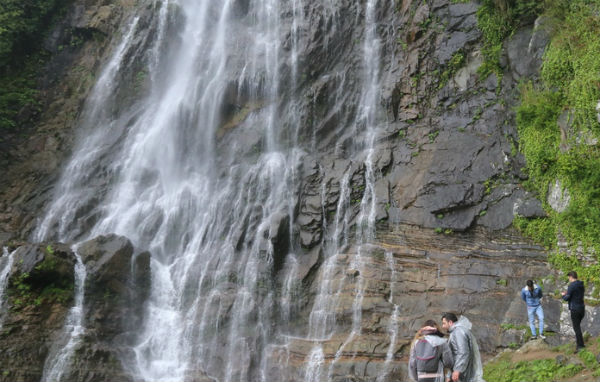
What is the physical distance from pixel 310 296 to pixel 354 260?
167cm

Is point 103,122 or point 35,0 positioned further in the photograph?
point 35,0

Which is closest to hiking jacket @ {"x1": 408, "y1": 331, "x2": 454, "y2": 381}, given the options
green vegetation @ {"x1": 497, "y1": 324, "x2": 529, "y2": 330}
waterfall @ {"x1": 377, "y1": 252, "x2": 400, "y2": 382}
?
waterfall @ {"x1": 377, "y1": 252, "x2": 400, "y2": 382}

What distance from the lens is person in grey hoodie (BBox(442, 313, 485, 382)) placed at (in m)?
5.49

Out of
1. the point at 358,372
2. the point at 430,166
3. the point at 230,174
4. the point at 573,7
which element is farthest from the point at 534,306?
the point at 230,174

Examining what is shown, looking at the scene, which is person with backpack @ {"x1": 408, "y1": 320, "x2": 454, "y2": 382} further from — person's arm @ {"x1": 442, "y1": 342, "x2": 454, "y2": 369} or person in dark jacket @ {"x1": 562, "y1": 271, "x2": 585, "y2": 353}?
person in dark jacket @ {"x1": 562, "y1": 271, "x2": 585, "y2": 353}

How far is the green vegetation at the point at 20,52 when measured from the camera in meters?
21.2

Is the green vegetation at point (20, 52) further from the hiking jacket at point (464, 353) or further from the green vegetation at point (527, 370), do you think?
the hiking jacket at point (464, 353)

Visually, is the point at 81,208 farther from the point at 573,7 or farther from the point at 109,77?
the point at 573,7

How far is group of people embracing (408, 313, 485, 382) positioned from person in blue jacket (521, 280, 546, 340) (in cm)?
506

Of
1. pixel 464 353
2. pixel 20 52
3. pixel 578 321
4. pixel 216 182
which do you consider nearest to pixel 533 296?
pixel 578 321

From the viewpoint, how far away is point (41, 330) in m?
12.9

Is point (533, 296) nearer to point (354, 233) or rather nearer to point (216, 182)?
point (354, 233)

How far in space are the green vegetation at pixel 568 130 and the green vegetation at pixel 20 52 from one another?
20232 mm

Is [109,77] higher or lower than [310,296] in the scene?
higher
